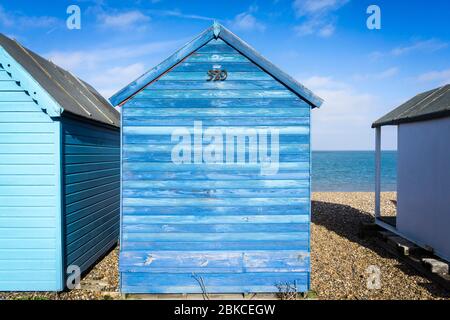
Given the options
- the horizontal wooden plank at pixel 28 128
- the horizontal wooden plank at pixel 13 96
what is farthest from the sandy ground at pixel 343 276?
the horizontal wooden plank at pixel 13 96

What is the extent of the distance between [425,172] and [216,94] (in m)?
6.45

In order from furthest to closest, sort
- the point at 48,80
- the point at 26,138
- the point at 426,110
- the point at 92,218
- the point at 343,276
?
the point at 426,110
the point at 92,218
the point at 343,276
the point at 48,80
the point at 26,138

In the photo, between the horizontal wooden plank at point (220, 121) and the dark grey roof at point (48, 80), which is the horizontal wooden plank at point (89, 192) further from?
the horizontal wooden plank at point (220, 121)

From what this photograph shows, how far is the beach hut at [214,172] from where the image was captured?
5.73m

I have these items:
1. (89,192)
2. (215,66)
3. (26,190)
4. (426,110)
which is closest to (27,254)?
(26,190)

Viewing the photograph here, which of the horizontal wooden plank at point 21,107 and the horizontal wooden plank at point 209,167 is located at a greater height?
the horizontal wooden plank at point 21,107

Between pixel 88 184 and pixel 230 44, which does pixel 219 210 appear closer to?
pixel 230 44

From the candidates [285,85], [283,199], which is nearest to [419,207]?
[283,199]

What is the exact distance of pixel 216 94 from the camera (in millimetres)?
5762

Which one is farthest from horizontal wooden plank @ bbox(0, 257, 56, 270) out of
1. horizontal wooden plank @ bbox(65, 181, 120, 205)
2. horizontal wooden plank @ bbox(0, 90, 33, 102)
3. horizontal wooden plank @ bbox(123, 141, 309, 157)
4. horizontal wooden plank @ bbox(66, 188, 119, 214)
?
horizontal wooden plank @ bbox(0, 90, 33, 102)

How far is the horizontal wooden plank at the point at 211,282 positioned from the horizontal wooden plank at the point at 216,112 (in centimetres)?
315

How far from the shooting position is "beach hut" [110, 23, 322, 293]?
5727 mm

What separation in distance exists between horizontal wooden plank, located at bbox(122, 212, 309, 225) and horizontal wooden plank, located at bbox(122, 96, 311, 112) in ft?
7.02

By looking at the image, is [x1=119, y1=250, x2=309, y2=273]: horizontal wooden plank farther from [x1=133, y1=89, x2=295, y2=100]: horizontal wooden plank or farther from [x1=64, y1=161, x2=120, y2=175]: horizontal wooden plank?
[x1=133, y1=89, x2=295, y2=100]: horizontal wooden plank
